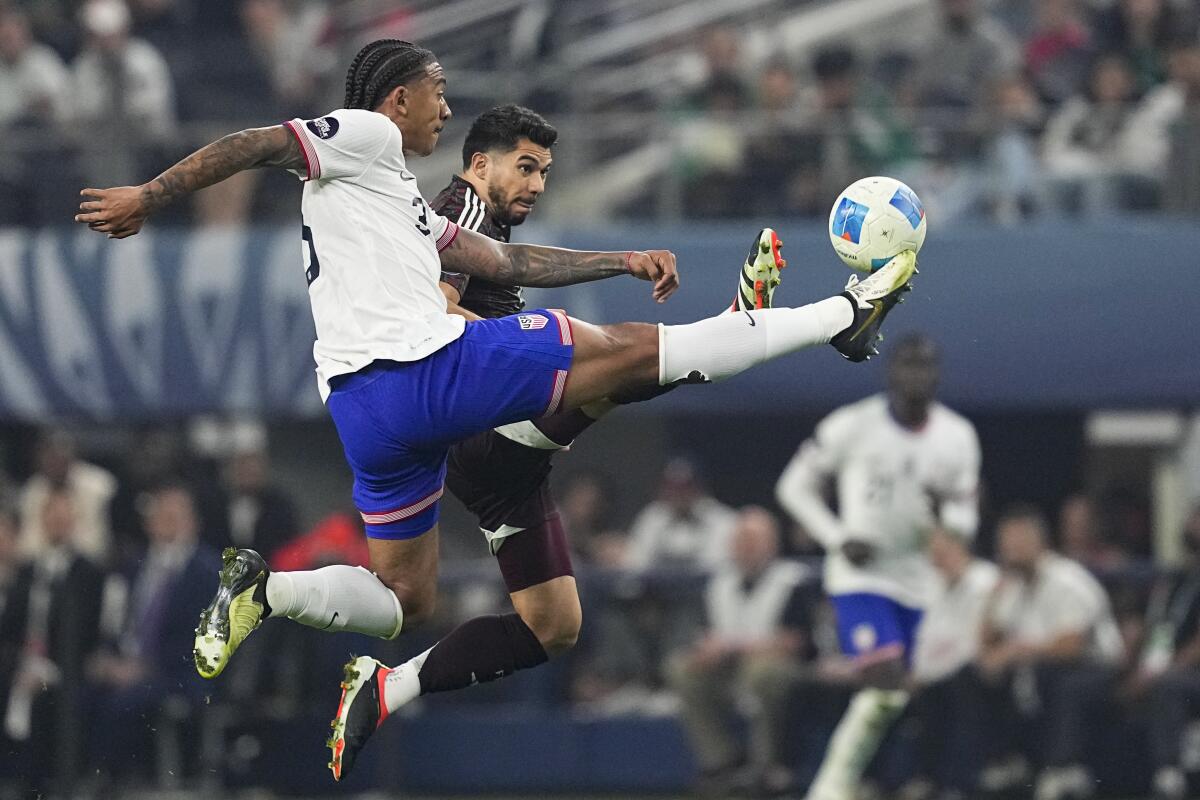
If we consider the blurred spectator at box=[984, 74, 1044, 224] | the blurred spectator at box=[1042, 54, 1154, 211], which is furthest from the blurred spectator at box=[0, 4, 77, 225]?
the blurred spectator at box=[1042, 54, 1154, 211]

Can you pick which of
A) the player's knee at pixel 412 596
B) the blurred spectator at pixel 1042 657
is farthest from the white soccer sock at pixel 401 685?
the blurred spectator at pixel 1042 657

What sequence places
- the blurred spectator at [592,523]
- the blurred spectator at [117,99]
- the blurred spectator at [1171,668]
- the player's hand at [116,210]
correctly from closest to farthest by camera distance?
the player's hand at [116,210], the blurred spectator at [1171,668], the blurred spectator at [117,99], the blurred spectator at [592,523]

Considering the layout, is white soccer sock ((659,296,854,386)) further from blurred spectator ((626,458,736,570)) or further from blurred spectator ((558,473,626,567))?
blurred spectator ((558,473,626,567))

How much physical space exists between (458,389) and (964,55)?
765 centimetres

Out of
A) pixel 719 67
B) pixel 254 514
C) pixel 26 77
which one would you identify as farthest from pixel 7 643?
pixel 719 67

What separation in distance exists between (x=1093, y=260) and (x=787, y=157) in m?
1.90

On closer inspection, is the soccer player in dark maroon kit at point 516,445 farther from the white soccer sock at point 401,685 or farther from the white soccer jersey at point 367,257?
the white soccer jersey at point 367,257

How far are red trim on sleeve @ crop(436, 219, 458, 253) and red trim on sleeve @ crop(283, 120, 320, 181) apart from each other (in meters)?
0.59

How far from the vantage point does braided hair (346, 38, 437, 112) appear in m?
6.93

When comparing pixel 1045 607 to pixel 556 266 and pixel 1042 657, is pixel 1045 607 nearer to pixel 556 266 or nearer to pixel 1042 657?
pixel 1042 657

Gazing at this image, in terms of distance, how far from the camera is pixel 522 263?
7.16 m

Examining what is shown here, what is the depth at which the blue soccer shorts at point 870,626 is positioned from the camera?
10664 mm

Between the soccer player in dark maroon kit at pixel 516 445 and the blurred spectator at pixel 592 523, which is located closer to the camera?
the soccer player in dark maroon kit at pixel 516 445

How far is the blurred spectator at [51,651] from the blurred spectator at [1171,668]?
19.4 ft
